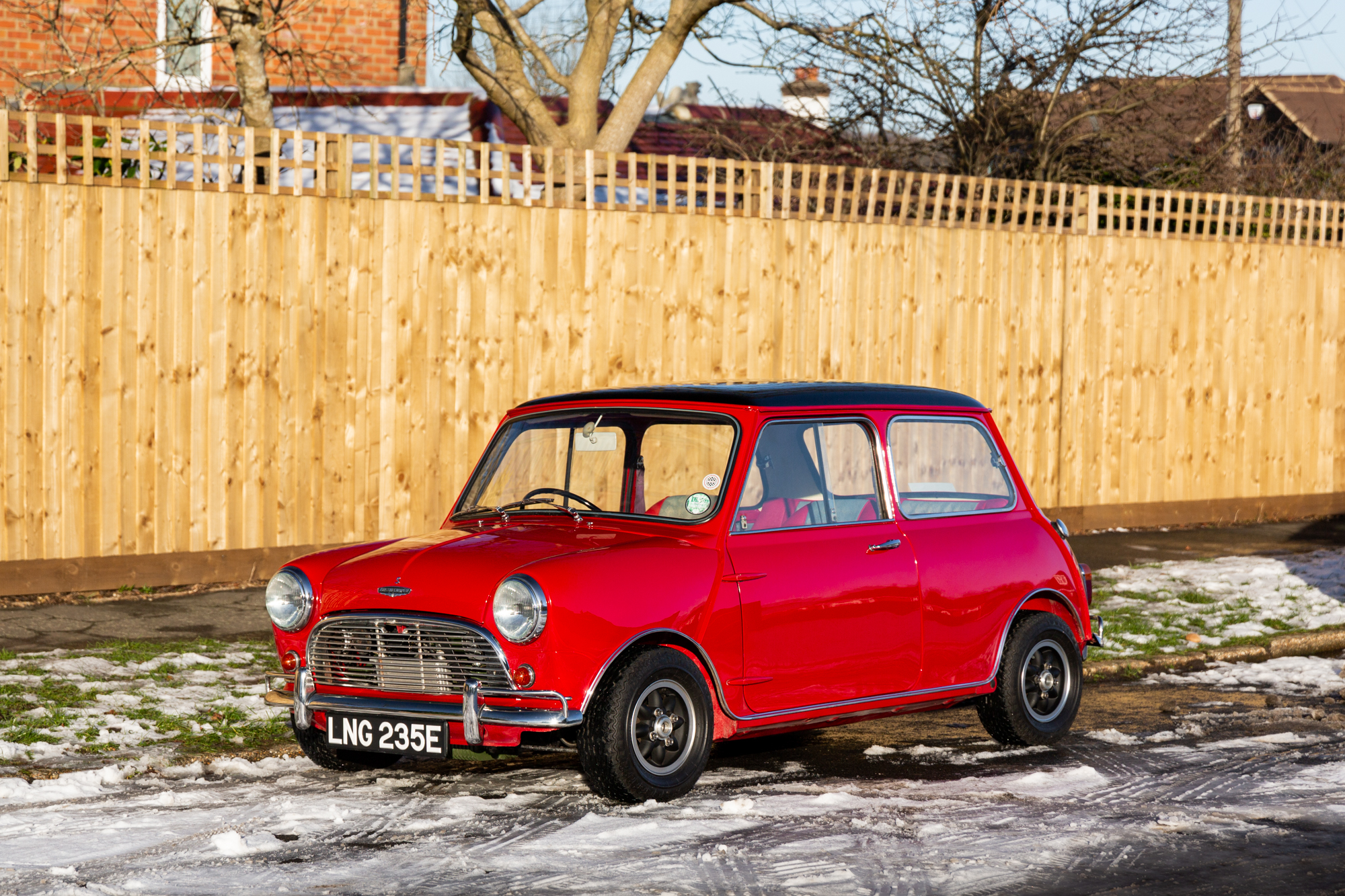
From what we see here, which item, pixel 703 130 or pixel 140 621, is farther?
pixel 703 130

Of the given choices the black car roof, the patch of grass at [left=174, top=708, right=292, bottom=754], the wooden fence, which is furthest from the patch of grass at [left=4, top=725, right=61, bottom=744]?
the wooden fence

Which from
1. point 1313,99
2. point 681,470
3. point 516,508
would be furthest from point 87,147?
point 1313,99

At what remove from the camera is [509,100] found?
15.7 metres

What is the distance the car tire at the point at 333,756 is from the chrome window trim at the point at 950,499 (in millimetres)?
2398

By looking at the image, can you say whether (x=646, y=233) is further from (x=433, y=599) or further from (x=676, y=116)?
(x=676, y=116)

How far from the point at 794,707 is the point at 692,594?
2.47 feet

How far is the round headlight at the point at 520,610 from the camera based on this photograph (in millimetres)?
5867

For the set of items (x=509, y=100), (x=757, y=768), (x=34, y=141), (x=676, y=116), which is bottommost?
(x=757, y=768)

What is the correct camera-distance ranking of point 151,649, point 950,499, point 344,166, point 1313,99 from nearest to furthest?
point 950,499 → point 151,649 → point 344,166 → point 1313,99

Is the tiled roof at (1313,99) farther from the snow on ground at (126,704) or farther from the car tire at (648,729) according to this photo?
the car tire at (648,729)

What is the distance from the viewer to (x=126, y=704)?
7688 millimetres

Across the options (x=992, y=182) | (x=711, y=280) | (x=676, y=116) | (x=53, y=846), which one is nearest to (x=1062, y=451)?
(x=992, y=182)

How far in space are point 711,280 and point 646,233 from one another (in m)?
0.67

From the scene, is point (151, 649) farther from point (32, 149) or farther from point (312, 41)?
point (312, 41)
